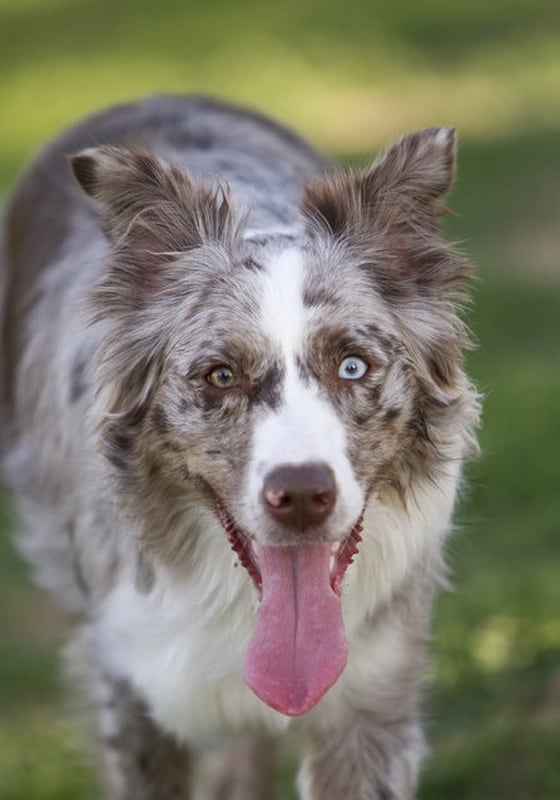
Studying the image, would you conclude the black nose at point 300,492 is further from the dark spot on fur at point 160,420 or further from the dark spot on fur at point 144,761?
the dark spot on fur at point 144,761

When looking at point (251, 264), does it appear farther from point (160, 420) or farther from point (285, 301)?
point (160, 420)

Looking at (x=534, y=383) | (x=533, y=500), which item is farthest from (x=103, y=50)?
(x=533, y=500)

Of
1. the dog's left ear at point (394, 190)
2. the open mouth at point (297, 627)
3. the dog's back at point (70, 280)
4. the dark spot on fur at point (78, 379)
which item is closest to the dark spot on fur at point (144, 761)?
the dog's back at point (70, 280)

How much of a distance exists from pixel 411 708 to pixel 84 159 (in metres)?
1.77

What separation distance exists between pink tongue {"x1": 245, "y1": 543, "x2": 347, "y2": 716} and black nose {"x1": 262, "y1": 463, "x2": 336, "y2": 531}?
0.24 meters

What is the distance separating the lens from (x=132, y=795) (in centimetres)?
496

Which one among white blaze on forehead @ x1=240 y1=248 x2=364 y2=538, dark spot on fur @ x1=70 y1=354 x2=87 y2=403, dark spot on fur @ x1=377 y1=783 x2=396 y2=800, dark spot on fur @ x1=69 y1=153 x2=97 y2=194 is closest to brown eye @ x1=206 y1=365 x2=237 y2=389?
white blaze on forehead @ x1=240 y1=248 x2=364 y2=538

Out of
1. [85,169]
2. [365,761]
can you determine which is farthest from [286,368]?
[365,761]

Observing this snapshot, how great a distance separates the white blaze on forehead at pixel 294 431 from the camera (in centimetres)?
379

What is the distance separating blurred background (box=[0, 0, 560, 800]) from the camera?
5.92m

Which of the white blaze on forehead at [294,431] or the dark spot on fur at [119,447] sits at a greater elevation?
the white blaze on forehead at [294,431]

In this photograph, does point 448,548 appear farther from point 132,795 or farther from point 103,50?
point 103,50

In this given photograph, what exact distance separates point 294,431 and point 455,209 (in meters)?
9.24

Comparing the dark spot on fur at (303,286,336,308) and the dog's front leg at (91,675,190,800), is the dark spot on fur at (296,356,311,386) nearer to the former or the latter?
the dark spot on fur at (303,286,336,308)
